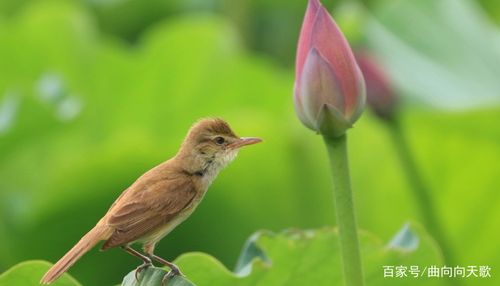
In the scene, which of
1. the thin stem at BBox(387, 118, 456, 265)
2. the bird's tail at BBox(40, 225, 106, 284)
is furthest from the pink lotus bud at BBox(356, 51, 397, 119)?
the bird's tail at BBox(40, 225, 106, 284)

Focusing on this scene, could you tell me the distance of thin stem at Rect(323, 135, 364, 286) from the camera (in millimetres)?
1564

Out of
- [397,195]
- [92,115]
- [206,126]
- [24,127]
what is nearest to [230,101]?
[92,115]

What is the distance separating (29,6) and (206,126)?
3.72 m

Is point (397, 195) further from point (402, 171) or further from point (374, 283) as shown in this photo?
point (374, 283)

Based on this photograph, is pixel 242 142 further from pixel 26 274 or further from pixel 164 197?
pixel 26 274

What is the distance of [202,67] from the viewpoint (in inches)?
155

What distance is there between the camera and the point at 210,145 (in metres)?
1.79

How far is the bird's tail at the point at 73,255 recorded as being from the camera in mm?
1538

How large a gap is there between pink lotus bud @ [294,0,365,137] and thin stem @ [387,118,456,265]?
4.41ft

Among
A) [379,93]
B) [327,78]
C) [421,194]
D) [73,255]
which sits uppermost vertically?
[327,78]

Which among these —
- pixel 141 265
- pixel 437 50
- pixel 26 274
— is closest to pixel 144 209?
pixel 141 265

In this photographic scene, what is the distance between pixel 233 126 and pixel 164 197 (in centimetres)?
163

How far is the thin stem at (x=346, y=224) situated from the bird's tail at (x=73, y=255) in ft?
1.08

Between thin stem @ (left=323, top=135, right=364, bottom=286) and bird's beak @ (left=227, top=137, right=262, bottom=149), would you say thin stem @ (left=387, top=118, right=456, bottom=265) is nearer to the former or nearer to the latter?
bird's beak @ (left=227, top=137, right=262, bottom=149)
